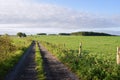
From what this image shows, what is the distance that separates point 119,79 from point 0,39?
22571 millimetres

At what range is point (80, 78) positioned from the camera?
1625 cm

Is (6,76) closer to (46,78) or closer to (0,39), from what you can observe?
(46,78)

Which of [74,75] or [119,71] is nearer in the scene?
[119,71]

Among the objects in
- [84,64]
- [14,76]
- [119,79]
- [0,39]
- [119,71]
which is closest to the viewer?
[119,79]

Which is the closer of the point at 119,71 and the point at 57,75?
the point at 119,71

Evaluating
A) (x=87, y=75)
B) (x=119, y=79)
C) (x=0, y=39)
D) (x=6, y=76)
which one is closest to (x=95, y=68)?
(x=87, y=75)

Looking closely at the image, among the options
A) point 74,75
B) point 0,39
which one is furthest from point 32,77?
point 0,39

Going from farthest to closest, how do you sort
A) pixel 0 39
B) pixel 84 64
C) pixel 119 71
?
pixel 0 39, pixel 84 64, pixel 119 71

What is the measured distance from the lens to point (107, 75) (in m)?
14.7

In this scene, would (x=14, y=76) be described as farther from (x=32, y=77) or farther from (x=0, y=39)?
(x=0, y=39)

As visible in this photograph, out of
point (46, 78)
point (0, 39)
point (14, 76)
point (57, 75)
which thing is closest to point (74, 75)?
point (57, 75)

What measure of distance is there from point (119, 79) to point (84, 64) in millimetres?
4831

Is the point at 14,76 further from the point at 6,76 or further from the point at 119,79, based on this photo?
the point at 119,79

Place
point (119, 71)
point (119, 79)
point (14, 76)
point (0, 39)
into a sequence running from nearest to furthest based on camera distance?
point (119, 79)
point (119, 71)
point (14, 76)
point (0, 39)
